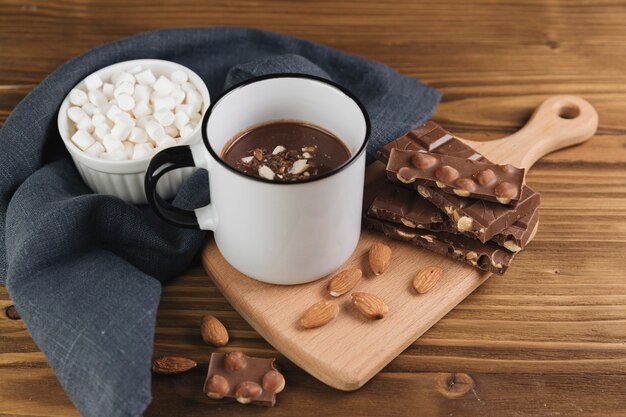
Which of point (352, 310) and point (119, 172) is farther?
point (119, 172)

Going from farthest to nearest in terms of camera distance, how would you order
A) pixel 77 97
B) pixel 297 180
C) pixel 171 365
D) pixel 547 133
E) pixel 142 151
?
pixel 547 133 → pixel 77 97 → pixel 142 151 → pixel 171 365 → pixel 297 180

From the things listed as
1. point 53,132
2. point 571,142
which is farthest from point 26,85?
point 571,142

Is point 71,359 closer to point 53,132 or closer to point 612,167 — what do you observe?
point 53,132

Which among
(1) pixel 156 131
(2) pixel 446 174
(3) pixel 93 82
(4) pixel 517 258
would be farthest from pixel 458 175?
(3) pixel 93 82

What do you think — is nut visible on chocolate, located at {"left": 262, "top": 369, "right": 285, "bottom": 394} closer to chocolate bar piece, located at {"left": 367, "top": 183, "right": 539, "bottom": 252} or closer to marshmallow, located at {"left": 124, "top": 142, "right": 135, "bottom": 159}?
chocolate bar piece, located at {"left": 367, "top": 183, "right": 539, "bottom": 252}

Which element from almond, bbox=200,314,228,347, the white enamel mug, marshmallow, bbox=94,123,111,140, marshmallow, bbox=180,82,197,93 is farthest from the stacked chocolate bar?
marshmallow, bbox=94,123,111,140

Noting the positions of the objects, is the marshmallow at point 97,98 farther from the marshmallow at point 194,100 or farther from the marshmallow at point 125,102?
the marshmallow at point 194,100

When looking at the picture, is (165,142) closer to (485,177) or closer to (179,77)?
(179,77)

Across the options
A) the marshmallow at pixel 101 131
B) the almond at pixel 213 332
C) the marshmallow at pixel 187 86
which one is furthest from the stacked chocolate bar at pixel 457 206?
the marshmallow at pixel 101 131
